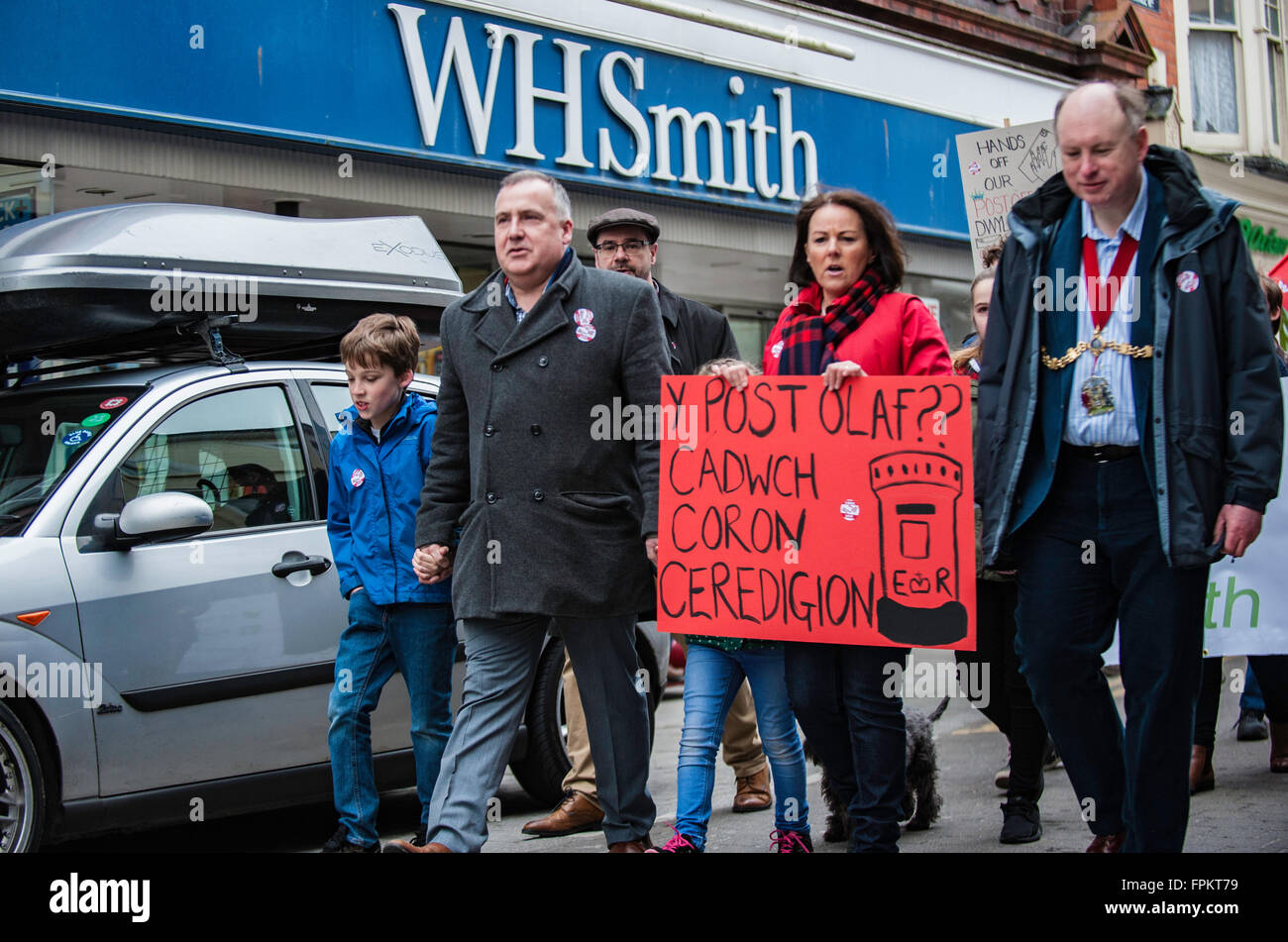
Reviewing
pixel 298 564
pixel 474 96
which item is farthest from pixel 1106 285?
pixel 474 96

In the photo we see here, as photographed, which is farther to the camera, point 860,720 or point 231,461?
point 231,461

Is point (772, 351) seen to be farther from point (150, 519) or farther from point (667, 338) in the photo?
point (150, 519)

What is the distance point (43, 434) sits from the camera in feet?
17.1

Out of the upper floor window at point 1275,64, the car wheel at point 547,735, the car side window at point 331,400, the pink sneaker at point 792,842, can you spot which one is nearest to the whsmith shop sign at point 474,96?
the car side window at point 331,400

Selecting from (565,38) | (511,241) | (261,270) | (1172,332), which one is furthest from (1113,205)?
(565,38)

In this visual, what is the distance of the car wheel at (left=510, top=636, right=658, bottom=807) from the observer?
240 inches

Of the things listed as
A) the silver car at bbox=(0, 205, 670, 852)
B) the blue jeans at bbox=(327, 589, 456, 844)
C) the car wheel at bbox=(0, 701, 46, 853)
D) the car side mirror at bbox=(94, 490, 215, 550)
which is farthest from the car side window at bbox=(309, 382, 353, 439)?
the car wheel at bbox=(0, 701, 46, 853)

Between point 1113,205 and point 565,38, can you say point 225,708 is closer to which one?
point 1113,205

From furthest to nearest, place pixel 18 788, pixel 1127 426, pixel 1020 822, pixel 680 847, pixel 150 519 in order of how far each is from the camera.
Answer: pixel 1020 822, pixel 150 519, pixel 18 788, pixel 680 847, pixel 1127 426

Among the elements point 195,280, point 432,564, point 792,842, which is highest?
point 195,280

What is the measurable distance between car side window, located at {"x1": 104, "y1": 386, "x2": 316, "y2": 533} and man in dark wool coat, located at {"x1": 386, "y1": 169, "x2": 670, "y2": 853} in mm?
1145

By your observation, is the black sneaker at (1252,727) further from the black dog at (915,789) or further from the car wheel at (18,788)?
the car wheel at (18,788)

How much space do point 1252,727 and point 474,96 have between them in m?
6.58
